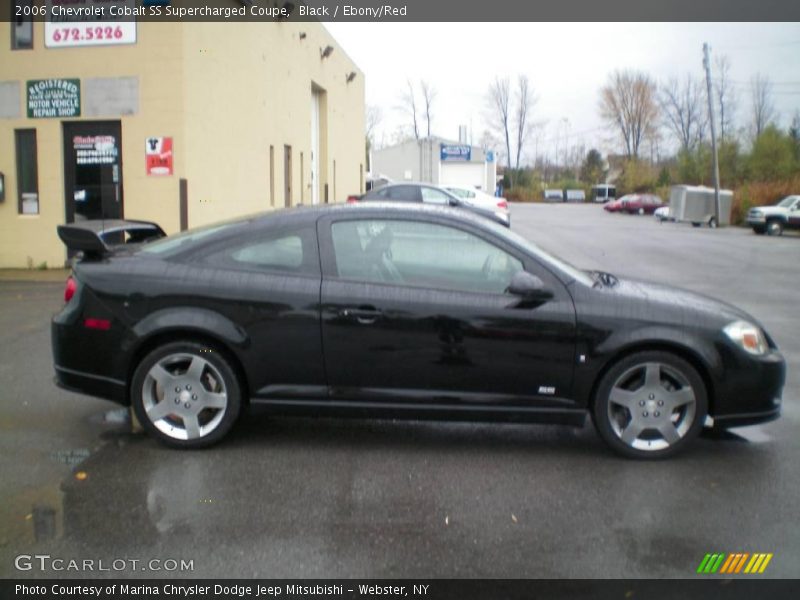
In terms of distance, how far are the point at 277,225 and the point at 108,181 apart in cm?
1063

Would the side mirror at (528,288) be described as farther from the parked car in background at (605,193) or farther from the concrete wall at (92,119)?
the parked car in background at (605,193)

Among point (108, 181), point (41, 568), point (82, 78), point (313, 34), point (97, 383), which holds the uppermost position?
point (313, 34)

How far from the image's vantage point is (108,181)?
1487 cm

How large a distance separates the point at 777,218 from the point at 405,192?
1878 centimetres

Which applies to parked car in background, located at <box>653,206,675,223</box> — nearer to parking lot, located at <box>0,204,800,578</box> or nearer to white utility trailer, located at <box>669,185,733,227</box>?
white utility trailer, located at <box>669,185,733,227</box>

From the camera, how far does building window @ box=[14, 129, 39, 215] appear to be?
1500 centimetres

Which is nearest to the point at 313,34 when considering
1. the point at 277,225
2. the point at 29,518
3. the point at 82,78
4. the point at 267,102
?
the point at 267,102

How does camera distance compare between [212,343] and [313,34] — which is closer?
[212,343]

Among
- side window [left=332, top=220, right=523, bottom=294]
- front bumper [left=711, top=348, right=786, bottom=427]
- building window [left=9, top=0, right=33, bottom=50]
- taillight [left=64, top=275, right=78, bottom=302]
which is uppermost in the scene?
building window [left=9, top=0, right=33, bottom=50]

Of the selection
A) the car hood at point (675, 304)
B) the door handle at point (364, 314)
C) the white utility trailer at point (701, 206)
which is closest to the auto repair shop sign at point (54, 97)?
the door handle at point (364, 314)

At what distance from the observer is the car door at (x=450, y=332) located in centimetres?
507

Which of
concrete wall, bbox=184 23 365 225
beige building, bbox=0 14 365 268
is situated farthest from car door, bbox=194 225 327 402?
concrete wall, bbox=184 23 365 225

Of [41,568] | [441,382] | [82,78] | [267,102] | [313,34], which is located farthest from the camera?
[313,34]

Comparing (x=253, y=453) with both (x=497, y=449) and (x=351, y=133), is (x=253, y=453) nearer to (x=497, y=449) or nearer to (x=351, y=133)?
(x=497, y=449)
